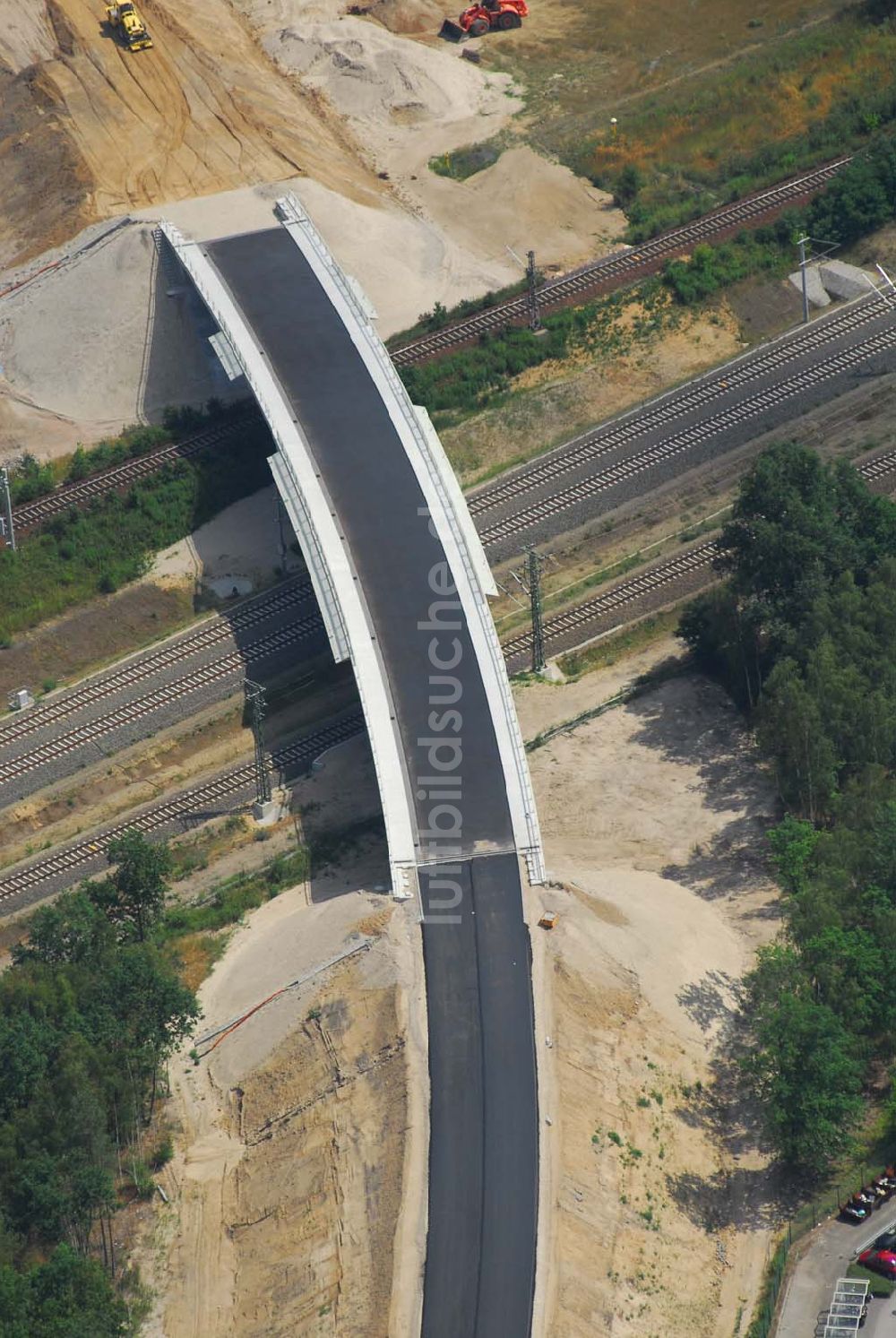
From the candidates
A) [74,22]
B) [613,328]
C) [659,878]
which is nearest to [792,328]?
[613,328]

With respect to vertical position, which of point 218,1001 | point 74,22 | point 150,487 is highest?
point 74,22

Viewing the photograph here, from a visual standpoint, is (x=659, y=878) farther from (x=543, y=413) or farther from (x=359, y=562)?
(x=543, y=413)

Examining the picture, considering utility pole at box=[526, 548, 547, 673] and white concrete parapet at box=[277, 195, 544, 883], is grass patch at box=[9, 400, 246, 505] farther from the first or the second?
utility pole at box=[526, 548, 547, 673]

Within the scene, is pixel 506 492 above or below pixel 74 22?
below

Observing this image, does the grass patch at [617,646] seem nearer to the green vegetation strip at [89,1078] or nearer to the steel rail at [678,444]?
the steel rail at [678,444]

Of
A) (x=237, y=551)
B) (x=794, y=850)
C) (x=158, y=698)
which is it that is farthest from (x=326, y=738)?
(x=794, y=850)

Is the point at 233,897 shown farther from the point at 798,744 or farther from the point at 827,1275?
the point at 827,1275

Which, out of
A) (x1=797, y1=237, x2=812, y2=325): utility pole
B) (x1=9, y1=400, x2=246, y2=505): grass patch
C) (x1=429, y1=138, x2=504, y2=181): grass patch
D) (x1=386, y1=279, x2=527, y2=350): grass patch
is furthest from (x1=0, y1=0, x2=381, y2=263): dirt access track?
(x1=797, y1=237, x2=812, y2=325): utility pole
